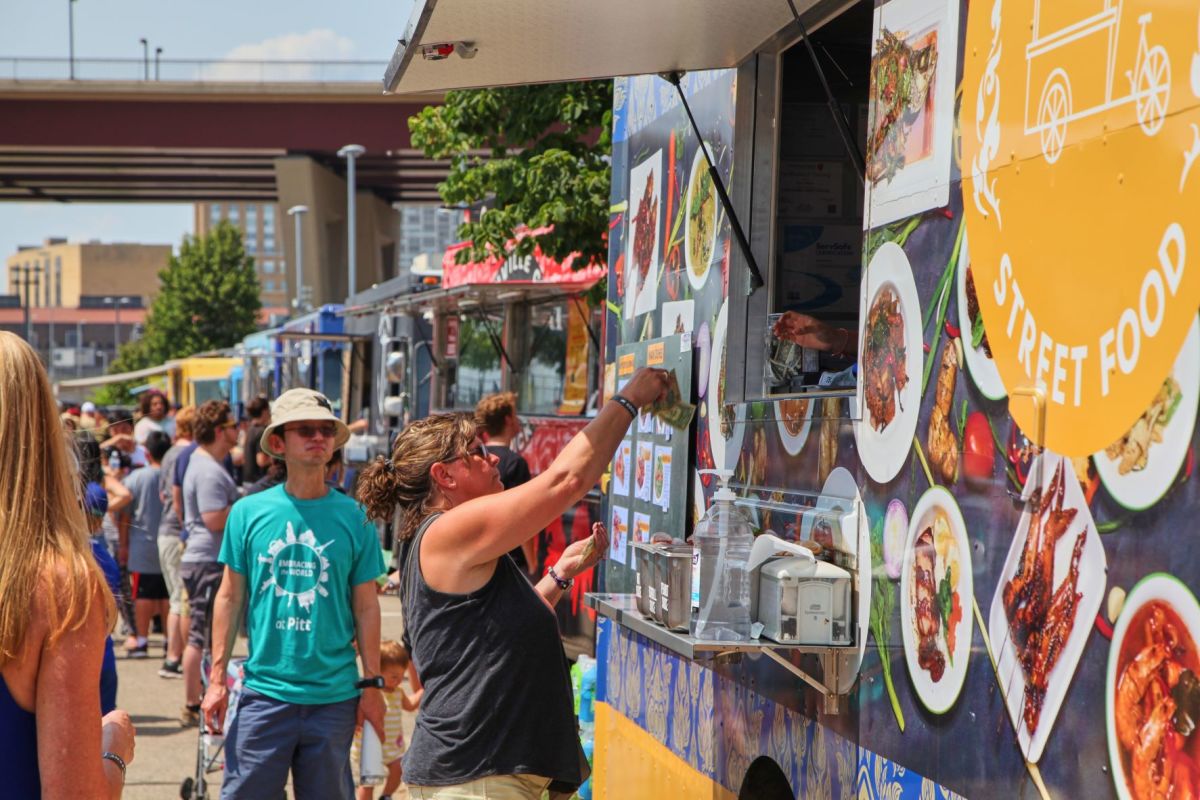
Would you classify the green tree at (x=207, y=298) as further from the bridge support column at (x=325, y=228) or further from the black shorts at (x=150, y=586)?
the black shorts at (x=150, y=586)

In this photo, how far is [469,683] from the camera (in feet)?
12.6

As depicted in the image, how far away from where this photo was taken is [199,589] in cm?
875

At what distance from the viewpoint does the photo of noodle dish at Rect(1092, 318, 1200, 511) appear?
2.02m

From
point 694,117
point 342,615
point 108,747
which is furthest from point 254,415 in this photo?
point 108,747

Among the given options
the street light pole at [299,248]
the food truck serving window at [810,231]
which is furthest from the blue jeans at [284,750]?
the street light pole at [299,248]

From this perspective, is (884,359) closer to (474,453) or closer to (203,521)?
(474,453)

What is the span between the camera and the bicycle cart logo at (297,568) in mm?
5438

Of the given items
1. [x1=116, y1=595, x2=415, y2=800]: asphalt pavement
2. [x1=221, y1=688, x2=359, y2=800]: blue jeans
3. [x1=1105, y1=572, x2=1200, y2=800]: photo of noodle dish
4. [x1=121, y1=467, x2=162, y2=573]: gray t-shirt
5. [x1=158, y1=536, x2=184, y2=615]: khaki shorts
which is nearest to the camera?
[x1=1105, y1=572, x2=1200, y2=800]: photo of noodle dish

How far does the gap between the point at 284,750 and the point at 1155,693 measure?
150 inches

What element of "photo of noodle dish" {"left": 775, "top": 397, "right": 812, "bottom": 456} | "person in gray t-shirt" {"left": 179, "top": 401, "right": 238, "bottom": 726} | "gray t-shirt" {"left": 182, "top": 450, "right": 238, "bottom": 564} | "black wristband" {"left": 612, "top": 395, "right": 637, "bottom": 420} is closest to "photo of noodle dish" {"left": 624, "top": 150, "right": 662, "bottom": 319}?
"black wristband" {"left": 612, "top": 395, "right": 637, "bottom": 420}

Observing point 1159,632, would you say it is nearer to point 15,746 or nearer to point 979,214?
point 979,214

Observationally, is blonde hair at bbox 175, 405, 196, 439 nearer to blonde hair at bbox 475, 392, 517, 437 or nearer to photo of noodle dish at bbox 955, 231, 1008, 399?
blonde hair at bbox 475, 392, 517, 437

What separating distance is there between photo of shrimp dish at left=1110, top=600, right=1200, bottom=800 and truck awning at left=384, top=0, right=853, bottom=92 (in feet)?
6.68

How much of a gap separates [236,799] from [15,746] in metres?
2.93
